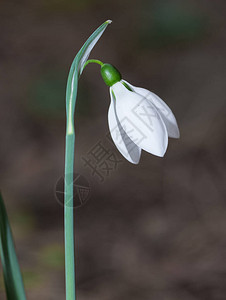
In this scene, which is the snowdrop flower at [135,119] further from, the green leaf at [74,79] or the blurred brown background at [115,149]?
the blurred brown background at [115,149]

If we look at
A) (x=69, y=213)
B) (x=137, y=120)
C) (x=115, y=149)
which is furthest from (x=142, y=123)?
(x=115, y=149)

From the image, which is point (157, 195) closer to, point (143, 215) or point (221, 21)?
point (143, 215)

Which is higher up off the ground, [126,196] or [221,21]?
[221,21]

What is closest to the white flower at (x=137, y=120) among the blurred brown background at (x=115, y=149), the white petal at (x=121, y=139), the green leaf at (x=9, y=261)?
the white petal at (x=121, y=139)

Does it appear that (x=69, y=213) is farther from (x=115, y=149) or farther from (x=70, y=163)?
(x=115, y=149)

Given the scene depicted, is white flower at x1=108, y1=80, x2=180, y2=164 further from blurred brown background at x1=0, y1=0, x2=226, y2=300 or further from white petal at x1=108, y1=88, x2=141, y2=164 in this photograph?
blurred brown background at x1=0, y1=0, x2=226, y2=300

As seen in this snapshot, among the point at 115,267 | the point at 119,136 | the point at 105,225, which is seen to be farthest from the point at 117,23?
the point at 119,136

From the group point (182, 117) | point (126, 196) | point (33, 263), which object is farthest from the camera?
point (182, 117)
